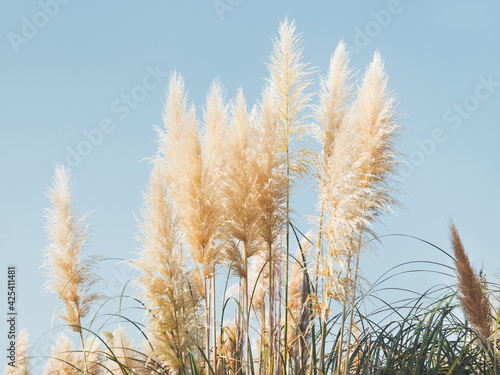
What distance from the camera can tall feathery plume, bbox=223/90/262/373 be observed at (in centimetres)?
382

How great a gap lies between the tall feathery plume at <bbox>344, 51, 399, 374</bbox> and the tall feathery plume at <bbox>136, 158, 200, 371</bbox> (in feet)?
4.33

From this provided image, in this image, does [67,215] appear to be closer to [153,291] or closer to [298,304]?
[153,291]

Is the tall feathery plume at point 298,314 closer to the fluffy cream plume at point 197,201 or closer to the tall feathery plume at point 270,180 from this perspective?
the tall feathery plume at point 270,180

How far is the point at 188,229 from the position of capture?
148 inches

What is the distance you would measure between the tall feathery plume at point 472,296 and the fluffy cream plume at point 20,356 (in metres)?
4.80

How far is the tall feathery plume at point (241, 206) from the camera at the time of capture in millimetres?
3820

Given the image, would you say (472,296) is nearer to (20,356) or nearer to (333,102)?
(333,102)

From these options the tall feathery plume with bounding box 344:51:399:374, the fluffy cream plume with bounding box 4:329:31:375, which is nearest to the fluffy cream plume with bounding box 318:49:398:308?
the tall feathery plume with bounding box 344:51:399:374

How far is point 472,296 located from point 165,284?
200 cm

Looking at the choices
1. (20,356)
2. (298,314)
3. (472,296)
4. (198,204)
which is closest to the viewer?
(472,296)

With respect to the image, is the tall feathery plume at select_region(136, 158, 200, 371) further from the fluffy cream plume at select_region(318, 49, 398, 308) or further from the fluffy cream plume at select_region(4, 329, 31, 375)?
the fluffy cream plume at select_region(4, 329, 31, 375)

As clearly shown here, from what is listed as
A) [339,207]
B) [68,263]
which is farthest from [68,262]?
[339,207]

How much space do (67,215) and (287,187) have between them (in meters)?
2.00

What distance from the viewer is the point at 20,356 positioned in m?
6.16
